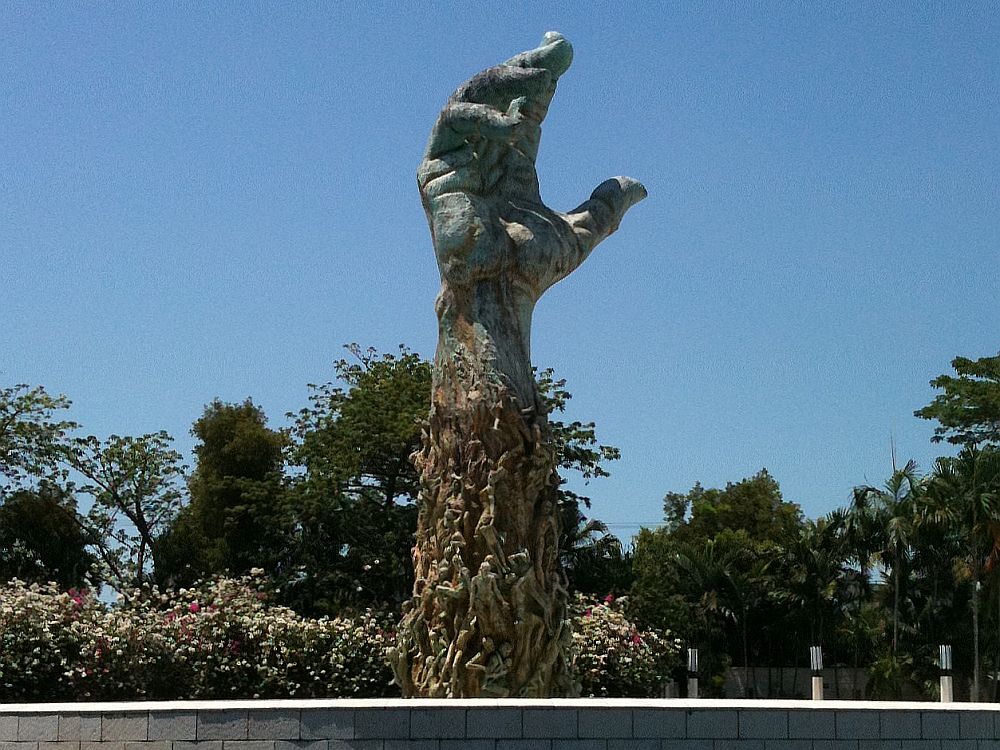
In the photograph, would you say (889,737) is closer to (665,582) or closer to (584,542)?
(584,542)

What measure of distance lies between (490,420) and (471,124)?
7.91ft

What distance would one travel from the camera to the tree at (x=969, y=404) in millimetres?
32031

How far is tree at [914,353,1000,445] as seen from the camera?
3203 cm

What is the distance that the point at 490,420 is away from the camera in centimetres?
1106

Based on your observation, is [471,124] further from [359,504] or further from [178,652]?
[359,504]

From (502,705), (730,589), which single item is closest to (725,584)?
(730,589)

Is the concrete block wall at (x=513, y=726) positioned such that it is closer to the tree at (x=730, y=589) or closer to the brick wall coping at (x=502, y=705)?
the brick wall coping at (x=502, y=705)

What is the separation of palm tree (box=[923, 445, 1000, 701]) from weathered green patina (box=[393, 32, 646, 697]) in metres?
17.4

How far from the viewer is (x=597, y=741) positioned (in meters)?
7.64

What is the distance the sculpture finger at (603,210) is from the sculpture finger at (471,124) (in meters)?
0.99

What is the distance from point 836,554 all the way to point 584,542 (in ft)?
28.7

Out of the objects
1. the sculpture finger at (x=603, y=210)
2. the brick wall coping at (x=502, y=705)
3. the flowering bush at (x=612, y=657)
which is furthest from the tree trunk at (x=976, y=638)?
the brick wall coping at (x=502, y=705)

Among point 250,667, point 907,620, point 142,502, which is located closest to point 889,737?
point 250,667

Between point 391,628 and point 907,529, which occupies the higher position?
point 907,529
